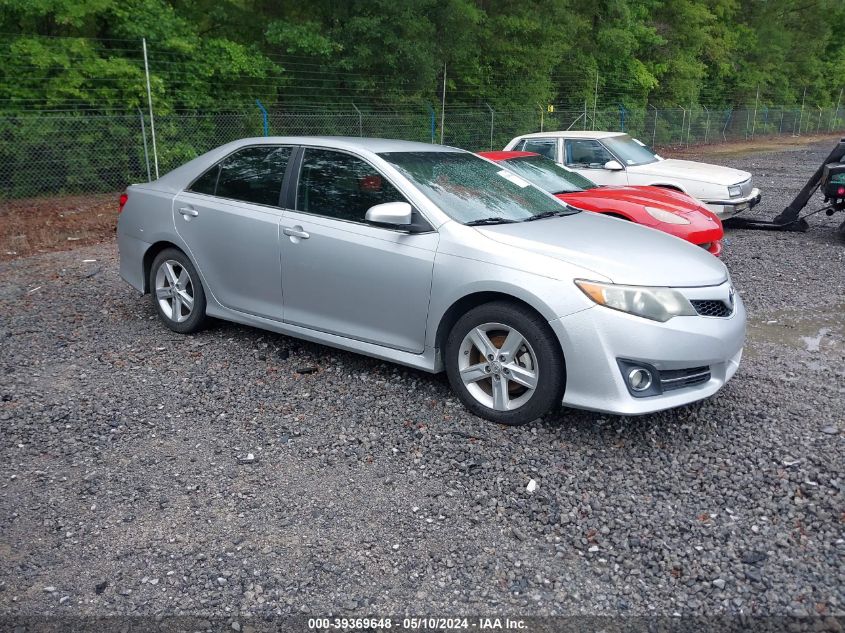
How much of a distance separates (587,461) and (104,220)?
10.6 meters

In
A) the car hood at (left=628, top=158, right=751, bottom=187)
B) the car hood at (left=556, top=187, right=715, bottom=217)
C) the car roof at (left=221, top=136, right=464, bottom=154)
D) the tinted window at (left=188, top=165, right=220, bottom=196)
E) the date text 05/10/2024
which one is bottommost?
the date text 05/10/2024

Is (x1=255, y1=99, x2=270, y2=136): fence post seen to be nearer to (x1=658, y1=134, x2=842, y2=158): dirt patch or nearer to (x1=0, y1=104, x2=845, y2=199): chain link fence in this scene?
(x1=0, y1=104, x2=845, y2=199): chain link fence

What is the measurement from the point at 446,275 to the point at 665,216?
4437mm

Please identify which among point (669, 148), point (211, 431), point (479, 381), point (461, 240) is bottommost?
point (669, 148)

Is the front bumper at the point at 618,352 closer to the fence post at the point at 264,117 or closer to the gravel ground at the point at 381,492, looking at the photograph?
the gravel ground at the point at 381,492

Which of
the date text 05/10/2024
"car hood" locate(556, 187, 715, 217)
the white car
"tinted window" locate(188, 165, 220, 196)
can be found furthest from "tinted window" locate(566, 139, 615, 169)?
the date text 05/10/2024

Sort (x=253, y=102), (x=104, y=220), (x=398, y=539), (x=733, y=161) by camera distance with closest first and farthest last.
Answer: (x=398, y=539), (x=104, y=220), (x=253, y=102), (x=733, y=161)

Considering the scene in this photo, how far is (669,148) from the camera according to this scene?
32344 millimetres

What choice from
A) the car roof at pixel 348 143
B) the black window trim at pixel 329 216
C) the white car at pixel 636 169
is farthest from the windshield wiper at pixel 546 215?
the white car at pixel 636 169

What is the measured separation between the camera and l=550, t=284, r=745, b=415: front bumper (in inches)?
155

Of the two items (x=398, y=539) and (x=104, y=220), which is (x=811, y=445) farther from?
(x=104, y=220)

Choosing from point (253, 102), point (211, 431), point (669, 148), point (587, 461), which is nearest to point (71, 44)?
point (253, 102)

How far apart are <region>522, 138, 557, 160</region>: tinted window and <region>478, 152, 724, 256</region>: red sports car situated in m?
2.09

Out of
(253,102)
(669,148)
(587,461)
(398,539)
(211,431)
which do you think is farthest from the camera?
(669,148)
